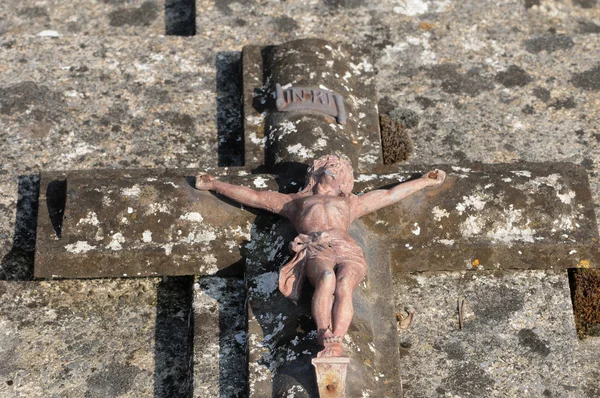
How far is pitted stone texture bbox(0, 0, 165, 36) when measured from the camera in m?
11.4

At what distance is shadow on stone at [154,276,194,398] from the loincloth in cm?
83

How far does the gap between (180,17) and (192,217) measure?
3.83m

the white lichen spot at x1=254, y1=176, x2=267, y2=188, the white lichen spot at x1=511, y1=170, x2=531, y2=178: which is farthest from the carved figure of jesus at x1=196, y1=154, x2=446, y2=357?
the white lichen spot at x1=511, y1=170, x2=531, y2=178

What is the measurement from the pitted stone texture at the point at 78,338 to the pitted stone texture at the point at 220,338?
0.45m

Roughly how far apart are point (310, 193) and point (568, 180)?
6.49 feet

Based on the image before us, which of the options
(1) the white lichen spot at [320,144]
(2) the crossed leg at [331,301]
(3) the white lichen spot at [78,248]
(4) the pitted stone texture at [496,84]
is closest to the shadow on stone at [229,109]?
(1) the white lichen spot at [320,144]

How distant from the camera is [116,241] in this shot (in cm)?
824

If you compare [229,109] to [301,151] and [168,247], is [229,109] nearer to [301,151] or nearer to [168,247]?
[301,151]

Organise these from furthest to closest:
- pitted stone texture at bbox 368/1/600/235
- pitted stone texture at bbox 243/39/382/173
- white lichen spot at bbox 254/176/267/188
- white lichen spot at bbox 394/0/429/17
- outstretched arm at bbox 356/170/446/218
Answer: white lichen spot at bbox 394/0/429/17 < pitted stone texture at bbox 368/1/600/235 < pitted stone texture at bbox 243/39/382/173 < white lichen spot at bbox 254/176/267/188 < outstretched arm at bbox 356/170/446/218

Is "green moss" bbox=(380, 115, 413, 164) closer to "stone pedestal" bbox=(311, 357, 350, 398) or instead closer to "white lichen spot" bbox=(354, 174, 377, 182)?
"white lichen spot" bbox=(354, 174, 377, 182)

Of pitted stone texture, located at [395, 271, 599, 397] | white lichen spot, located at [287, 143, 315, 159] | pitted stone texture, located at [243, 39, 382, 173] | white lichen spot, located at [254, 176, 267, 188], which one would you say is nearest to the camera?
pitted stone texture, located at [395, 271, 599, 397]

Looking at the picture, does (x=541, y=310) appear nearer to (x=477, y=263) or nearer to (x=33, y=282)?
(x=477, y=263)

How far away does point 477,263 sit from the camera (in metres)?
8.46

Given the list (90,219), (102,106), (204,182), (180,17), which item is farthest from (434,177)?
(180,17)
